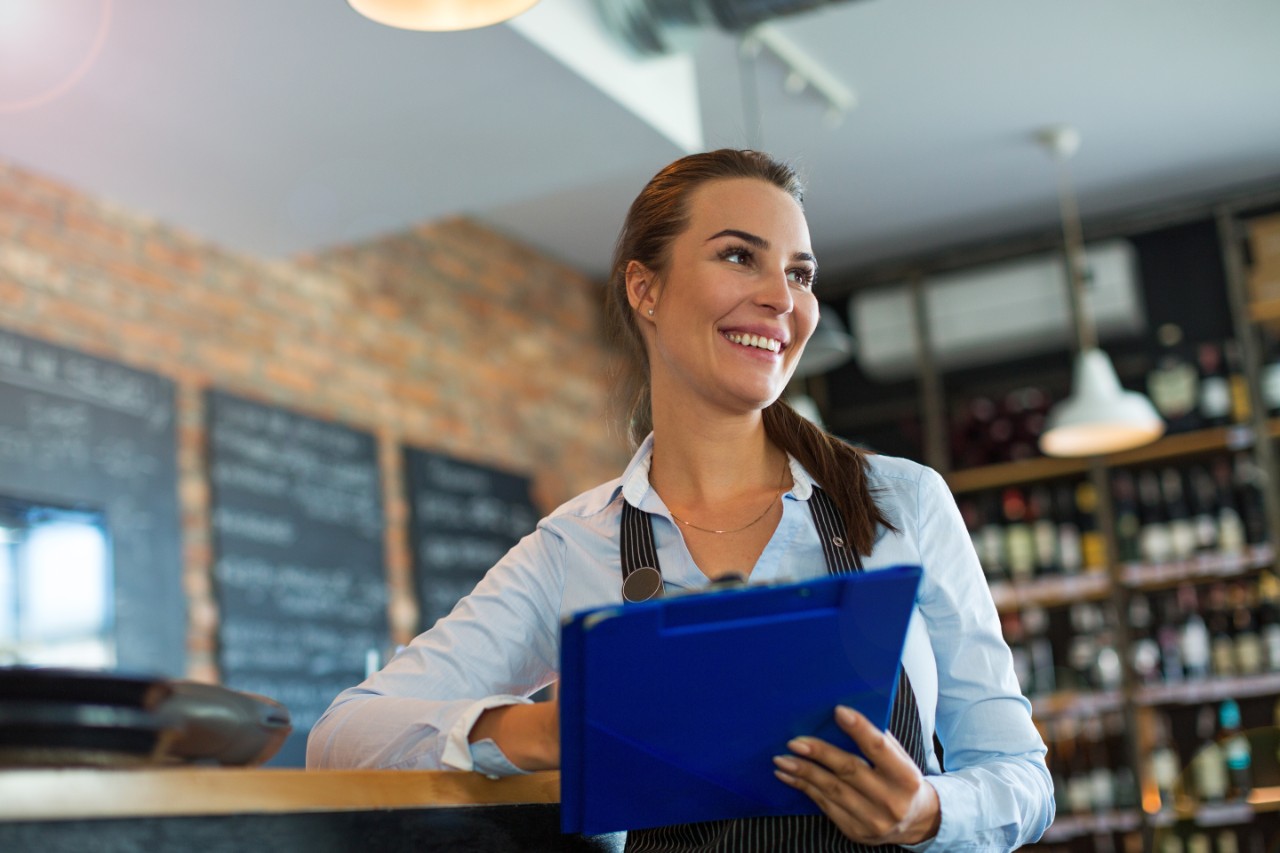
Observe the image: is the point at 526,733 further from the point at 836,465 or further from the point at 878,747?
the point at 836,465

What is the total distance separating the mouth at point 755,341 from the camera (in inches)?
62.9

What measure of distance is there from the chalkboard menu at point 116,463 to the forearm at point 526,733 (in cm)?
292

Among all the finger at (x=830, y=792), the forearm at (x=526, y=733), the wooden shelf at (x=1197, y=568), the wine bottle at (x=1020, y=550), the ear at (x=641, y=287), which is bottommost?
the finger at (x=830, y=792)

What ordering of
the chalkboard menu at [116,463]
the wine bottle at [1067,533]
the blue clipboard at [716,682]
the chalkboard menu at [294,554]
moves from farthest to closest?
the wine bottle at [1067,533] → the chalkboard menu at [294,554] → the chalkboard menu at [116,463] → the blue clipboard at [716,682]

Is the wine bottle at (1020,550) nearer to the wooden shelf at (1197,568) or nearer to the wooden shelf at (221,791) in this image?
the wooden shelf at (1197,568)

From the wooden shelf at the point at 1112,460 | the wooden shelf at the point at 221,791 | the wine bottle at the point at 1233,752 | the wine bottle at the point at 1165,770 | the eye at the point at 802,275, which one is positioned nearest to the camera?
the wooden shelf at the point at 221,791

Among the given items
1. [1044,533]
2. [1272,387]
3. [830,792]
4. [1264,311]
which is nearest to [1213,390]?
[1272,387]

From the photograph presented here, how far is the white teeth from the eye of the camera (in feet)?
5.24

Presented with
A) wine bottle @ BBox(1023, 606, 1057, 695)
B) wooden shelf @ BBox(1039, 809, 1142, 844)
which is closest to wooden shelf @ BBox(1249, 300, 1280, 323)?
wine bottle @ BBox(1023, 606, 1057, 695)

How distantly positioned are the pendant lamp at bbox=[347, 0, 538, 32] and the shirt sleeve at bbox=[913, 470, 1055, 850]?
132 centimetres

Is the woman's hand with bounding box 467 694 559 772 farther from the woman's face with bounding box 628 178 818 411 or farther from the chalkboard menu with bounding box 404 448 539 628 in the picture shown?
the chalkboard menu with bounding box 404 448 539 628

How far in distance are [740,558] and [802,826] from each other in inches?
13.4

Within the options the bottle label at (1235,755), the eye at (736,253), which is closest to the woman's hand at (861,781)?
the eye at (736,253)

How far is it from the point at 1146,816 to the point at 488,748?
5343 millimetres
